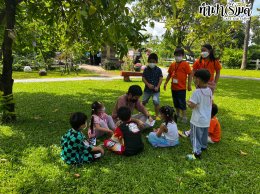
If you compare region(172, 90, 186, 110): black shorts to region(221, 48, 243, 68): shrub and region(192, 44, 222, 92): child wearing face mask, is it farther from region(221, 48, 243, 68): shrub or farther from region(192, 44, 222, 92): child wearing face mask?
region(221, 48, 243, 68): shrub

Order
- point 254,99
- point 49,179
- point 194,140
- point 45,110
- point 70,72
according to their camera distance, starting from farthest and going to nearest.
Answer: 1. point 70,72
2. point 254,99
3. point 45,110
4. point 194,140
5. point 49,179

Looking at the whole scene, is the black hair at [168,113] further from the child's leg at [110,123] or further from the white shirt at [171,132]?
the child's leg at [110,123]

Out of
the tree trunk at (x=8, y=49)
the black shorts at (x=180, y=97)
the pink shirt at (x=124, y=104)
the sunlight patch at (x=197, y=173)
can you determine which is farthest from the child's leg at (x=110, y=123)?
the tree trunk at (x=8, y=49)

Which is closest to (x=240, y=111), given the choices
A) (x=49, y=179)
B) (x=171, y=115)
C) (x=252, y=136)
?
(x=252, y=136)

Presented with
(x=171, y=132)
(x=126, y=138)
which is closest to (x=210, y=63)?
(x=171, y=132)

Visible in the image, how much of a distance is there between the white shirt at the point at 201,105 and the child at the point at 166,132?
51 cm

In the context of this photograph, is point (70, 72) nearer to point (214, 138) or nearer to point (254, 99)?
point (254, 99)

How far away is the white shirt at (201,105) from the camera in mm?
4438

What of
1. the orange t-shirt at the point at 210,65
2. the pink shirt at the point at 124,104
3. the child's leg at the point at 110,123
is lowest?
the child's leg at the point at 110,123

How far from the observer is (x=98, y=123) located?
5.19m

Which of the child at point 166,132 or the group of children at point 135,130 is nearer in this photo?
the group of children at point 135,130

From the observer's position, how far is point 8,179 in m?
3.86

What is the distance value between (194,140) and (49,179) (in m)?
2.30

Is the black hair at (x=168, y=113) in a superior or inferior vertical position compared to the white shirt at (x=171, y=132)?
superior
